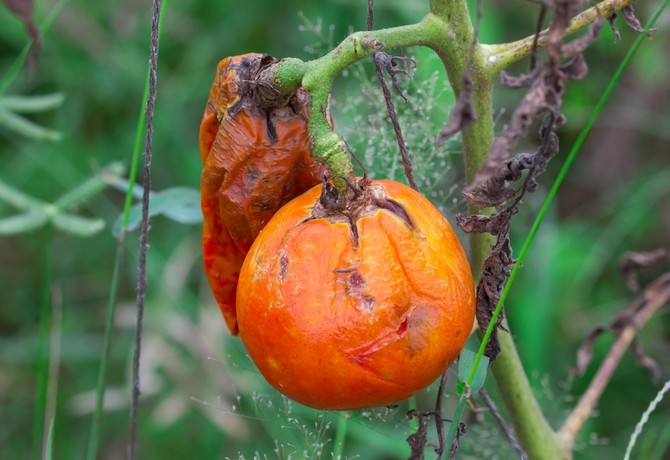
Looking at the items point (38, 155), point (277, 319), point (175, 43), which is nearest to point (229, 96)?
point (277, 319)

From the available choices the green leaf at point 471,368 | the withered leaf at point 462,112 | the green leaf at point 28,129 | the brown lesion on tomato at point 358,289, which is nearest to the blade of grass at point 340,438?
the green leaf at point 471,368

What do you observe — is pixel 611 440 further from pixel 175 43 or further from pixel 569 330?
pixel 175 43

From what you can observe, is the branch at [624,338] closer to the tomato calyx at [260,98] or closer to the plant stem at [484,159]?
the plant stem at [484,159]

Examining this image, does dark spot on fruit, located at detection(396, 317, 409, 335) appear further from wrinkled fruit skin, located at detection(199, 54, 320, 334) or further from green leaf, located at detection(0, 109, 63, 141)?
green leaf, located at detection(0, 109, 63, 141)

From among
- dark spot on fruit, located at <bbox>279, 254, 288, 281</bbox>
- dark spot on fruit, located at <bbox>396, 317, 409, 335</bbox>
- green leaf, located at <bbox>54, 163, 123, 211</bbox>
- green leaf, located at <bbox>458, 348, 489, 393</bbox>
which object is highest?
green leaf, located at <bbox>54, 163, 123, 211</bbox>

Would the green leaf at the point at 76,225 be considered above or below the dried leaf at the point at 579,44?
below

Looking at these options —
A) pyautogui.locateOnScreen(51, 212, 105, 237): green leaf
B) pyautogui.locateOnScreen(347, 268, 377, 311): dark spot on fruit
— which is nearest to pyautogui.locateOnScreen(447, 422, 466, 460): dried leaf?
pyautogui.locateOnScreen(347, 268, 377, 311): dark spot on fruit

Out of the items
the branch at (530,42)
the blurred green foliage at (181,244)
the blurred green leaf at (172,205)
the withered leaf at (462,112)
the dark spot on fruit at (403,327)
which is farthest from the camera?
the blurred green foliage at (181,244)

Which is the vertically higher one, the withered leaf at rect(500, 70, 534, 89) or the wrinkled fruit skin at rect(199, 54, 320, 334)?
the withered leaf at rect(500, 70, 534, 89)

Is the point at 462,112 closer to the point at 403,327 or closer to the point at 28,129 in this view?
the point at 403,327
